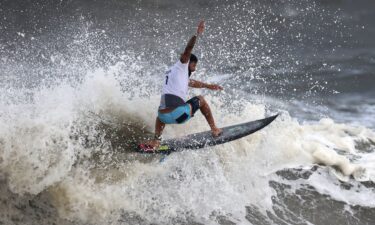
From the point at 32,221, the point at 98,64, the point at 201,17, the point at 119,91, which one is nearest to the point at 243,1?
the point at 201,17

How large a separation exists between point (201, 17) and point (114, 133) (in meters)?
9.41

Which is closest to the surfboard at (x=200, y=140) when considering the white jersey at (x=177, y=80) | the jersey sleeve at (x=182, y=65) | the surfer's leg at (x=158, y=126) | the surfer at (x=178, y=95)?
the surfer's leg at (x=158, y=126)

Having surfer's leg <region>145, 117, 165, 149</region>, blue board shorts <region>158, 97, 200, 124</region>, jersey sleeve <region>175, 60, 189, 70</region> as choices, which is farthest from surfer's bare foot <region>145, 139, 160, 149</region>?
jersey sleeve <region>175, 60, 189, 70</region>

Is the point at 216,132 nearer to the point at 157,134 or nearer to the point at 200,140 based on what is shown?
the point at 200,140

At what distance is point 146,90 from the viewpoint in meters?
10.3

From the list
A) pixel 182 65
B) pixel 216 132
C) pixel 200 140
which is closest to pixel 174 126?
pixel 200 140

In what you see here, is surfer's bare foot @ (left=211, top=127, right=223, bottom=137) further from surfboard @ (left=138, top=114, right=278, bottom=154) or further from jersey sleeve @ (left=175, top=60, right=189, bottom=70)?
jersey sleeve @ (left=175, top=60, right=189, bottom=70)

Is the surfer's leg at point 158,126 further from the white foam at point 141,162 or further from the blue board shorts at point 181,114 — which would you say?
the white foam at point 141,162

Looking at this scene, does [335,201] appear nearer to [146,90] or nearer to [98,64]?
[146,90]

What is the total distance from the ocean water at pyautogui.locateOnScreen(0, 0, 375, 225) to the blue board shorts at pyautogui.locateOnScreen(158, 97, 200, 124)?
2.45ft

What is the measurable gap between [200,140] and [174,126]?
98cm

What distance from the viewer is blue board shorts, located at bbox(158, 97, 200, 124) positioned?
22.5ft

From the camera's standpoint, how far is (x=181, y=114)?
6.87m

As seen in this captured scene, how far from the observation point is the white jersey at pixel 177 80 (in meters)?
6.75
